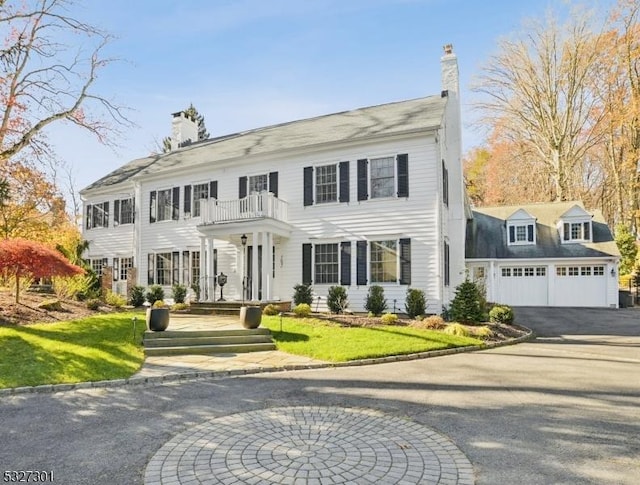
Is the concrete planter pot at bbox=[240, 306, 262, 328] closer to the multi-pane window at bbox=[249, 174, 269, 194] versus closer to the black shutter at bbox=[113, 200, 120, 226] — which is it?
the multi-pane window at bbox=[249, 174, 269, 194]

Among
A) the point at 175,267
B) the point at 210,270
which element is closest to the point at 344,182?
the point at 210,270

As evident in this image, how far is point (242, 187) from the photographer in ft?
59.4

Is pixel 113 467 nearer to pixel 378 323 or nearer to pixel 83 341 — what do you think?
pixel 83 341

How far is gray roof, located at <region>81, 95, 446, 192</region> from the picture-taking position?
15781mm

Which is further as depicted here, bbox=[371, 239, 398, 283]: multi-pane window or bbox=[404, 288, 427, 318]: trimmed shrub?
bbox=[371, 239, 398, 283]: multi-pane window

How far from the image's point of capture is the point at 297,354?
9.47m

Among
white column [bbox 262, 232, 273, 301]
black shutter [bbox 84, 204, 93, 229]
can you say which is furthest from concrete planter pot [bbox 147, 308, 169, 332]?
black shutter [bbox 84, 204, 93, 229]

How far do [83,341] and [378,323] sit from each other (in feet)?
Result: 26.0

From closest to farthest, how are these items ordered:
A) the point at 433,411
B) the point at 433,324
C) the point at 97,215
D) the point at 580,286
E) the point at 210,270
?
the point at 433,411, the point at 433,324, the point at 210,270, the point at 580,286, the point at 97,215

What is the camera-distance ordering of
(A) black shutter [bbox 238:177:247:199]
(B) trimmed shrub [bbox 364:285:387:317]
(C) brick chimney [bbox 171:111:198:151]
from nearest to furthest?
1. (B) trimmed shrub [bbox 364:285:387:317]
2. (A) black shutter [bbox 238:177:247:199]
3. (C) brick chimney [bbox 171:111:198:151]

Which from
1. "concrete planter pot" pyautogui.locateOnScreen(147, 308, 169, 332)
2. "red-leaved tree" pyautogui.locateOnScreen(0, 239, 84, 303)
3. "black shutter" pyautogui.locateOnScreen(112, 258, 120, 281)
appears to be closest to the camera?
"concrete planter pot" pyautogui.locateOnScreen(147, 308, 169, 332)

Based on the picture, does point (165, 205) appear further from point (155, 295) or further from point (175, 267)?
point (155, 295)

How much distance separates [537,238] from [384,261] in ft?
41.6

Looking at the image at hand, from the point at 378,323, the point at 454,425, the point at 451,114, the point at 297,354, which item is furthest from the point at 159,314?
the point at 451,114
